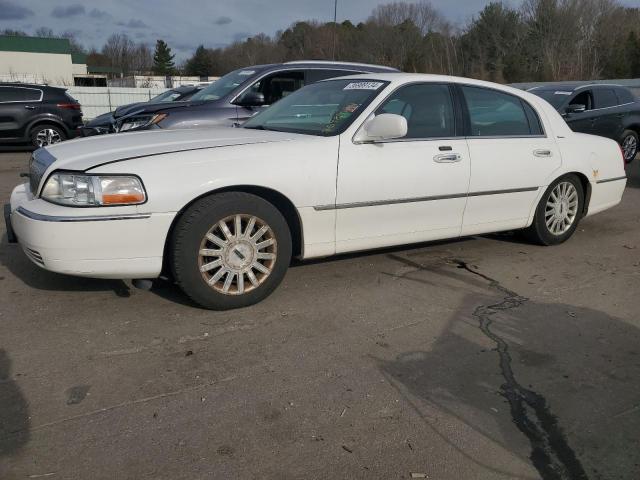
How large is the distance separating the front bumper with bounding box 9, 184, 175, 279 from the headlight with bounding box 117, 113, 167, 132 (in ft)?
13.7

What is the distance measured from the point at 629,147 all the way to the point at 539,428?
36.6 ft

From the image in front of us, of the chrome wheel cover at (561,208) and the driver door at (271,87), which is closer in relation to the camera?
the chrome wheel cover at (561,208)

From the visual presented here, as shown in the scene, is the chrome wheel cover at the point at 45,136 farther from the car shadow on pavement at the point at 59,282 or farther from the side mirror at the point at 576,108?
the side mirror at the point at 576,108

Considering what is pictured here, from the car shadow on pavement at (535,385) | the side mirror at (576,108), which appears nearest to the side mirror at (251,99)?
the car shadow on pavement at (535,385)

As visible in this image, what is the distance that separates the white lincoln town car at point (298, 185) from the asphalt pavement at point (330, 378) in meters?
0.39

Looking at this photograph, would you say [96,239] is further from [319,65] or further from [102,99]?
[102,99]

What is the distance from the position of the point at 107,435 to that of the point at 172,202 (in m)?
1.47

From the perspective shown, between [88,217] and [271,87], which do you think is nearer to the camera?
[88,217]

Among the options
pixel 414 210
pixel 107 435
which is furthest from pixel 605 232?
pixel 107 435

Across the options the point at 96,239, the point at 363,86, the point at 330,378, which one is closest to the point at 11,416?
the point at 96,239

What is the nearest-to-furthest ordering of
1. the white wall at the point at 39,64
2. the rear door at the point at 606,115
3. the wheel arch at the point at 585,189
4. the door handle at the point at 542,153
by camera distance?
the door handle at the point at 542,153 → the wheel arch at the point at 585,189 → the rear door at the point at 606,115 → the white wall at the point at 39,64

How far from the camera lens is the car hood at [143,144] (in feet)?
11.8

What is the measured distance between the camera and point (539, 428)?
2635mm

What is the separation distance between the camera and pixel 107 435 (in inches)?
98.7
